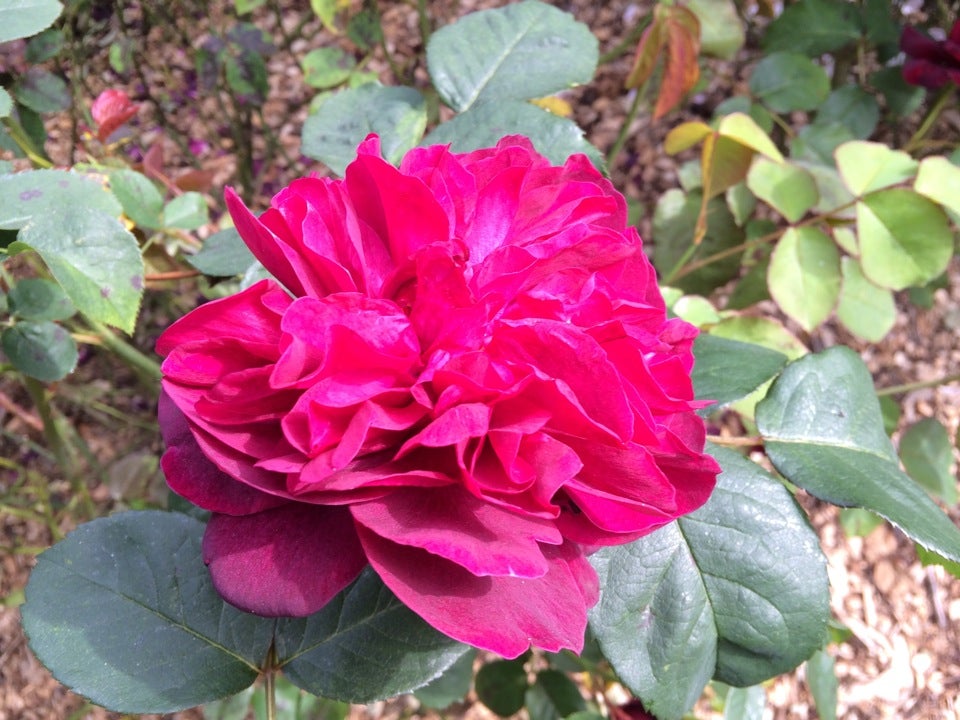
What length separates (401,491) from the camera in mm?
419

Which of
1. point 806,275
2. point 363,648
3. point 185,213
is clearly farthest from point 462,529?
point 806,275

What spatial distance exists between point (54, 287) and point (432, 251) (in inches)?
21.2

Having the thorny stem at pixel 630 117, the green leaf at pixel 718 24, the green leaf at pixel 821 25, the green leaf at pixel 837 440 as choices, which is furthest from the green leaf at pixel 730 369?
the green leaf at pixel 821 25

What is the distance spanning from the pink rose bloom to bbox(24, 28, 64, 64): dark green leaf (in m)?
0.72

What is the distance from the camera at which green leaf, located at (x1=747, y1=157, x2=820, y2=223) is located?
103 centimetres

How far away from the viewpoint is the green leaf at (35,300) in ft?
2.44

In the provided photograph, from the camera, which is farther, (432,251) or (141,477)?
(141,477)

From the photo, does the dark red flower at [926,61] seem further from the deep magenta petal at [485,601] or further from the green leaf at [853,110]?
the deep magenta petal at [485,601]

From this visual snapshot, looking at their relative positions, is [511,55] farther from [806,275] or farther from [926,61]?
[926,61]

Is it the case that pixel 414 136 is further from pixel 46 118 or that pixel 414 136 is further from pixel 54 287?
pixel 46 118

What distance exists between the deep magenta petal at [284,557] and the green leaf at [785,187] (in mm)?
832

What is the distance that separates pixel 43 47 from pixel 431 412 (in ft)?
2.87

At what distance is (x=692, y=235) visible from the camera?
1.40 metres

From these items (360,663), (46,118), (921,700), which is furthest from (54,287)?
(921,700)
